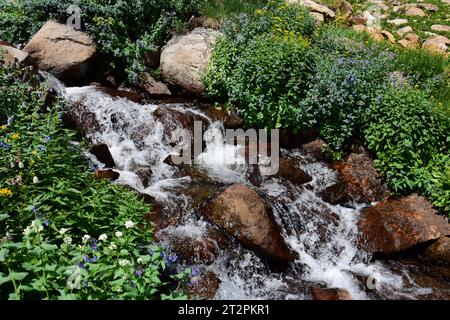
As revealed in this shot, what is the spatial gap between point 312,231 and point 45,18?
25.7ft

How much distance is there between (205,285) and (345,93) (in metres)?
4.79

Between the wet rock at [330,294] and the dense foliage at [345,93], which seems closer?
the wet rock at [330,294]

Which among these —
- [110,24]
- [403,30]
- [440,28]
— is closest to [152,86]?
[110,24]

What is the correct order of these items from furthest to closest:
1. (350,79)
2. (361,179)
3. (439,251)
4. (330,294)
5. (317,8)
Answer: (317,8) → (350,79) → (361,179) → (439,251) → (330,294)

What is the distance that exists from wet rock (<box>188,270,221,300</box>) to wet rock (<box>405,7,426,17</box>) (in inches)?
607

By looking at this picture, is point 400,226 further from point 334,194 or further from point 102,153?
point 102,153

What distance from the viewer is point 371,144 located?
25.8 feet

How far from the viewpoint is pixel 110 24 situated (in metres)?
9.87

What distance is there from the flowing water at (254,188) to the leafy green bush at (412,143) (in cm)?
95

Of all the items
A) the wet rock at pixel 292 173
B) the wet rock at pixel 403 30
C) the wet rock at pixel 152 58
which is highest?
the wet rock at pixel 152 58

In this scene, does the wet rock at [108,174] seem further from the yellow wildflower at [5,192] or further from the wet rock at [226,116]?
the wet rock at [226,116]

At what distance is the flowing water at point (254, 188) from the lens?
5.72m

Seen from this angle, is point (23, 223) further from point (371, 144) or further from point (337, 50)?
point (337, 50)

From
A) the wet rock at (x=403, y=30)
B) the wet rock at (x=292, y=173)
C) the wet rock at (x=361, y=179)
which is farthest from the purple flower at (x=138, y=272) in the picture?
the wet rock at (x=403, y=30)
